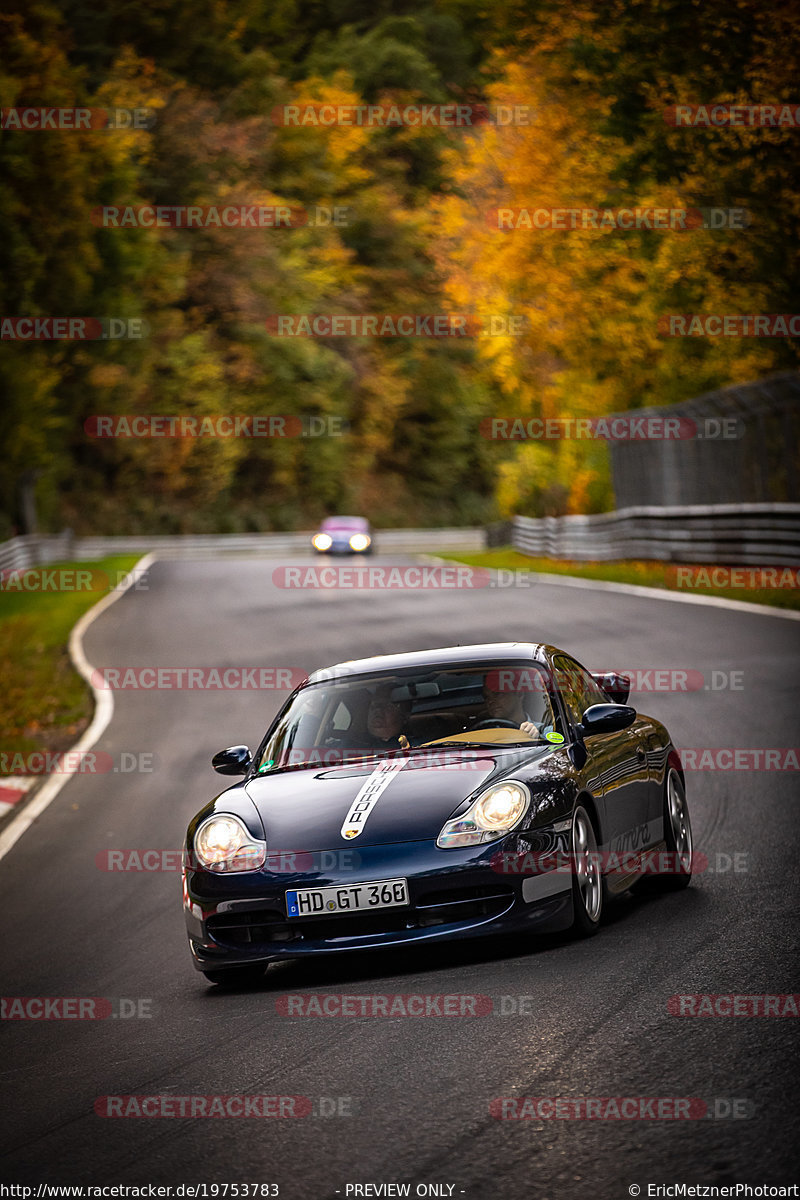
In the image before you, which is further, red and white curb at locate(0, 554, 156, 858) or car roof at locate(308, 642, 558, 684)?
red and white curb at locate(0, 554, 156, 858)

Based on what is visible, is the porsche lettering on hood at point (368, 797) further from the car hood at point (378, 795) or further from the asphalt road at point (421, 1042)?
the asphalt road at point (421, 1042)

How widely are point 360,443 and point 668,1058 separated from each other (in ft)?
251

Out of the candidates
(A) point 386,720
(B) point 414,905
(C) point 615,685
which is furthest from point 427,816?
(C) point 615,685

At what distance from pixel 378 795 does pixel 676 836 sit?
87.0 inches

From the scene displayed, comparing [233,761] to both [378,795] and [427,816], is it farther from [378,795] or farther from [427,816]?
[427,816]

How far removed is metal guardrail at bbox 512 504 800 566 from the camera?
80.8ft

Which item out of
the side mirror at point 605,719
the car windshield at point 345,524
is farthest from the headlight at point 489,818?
the car windshield at point 345,524

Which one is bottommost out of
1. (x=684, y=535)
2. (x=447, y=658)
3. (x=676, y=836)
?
(x=676, y=836)

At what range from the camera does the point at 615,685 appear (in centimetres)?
908

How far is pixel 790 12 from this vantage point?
30453 millimetres

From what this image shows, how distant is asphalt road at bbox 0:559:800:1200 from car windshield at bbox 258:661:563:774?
39.9 inches

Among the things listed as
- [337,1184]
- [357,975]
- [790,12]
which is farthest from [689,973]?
[790,12]

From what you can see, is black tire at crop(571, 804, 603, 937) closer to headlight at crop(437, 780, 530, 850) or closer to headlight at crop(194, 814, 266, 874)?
headlight at crop(437, 780, 530, 850)

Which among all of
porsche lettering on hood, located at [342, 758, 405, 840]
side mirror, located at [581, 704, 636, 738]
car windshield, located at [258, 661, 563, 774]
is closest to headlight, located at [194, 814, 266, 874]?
porsche lettering on hood, located at [342, 758, 405, 840]
